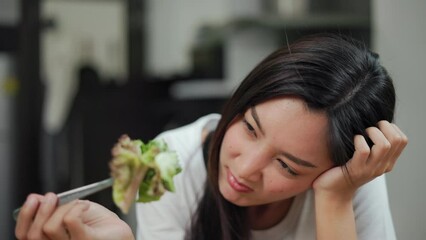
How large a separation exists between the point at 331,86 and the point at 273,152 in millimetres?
120

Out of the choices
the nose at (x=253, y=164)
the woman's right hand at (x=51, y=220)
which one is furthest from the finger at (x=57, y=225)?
the nose at (x=253, y=164)

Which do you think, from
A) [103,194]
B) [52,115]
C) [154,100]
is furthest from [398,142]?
[52,115]

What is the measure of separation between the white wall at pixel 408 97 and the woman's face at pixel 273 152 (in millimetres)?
194

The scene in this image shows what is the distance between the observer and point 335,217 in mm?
860

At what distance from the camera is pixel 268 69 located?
32.4 inches

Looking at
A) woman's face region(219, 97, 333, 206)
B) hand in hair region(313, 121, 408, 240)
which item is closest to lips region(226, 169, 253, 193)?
woman's face region(219, 97, 333, 206)

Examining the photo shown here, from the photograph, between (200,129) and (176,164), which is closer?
(176,164)

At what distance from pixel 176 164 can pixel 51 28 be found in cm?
195

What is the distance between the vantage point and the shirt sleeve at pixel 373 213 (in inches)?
36.8

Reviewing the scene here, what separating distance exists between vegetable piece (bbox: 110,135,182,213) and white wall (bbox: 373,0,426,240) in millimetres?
410

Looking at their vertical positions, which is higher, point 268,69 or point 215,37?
point 268,69

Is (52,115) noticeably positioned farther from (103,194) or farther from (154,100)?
(103,194)

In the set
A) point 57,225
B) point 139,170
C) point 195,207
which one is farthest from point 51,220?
point 195,207

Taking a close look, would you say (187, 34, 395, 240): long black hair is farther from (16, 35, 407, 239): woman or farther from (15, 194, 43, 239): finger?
(15, 194, 43, 239): finger
